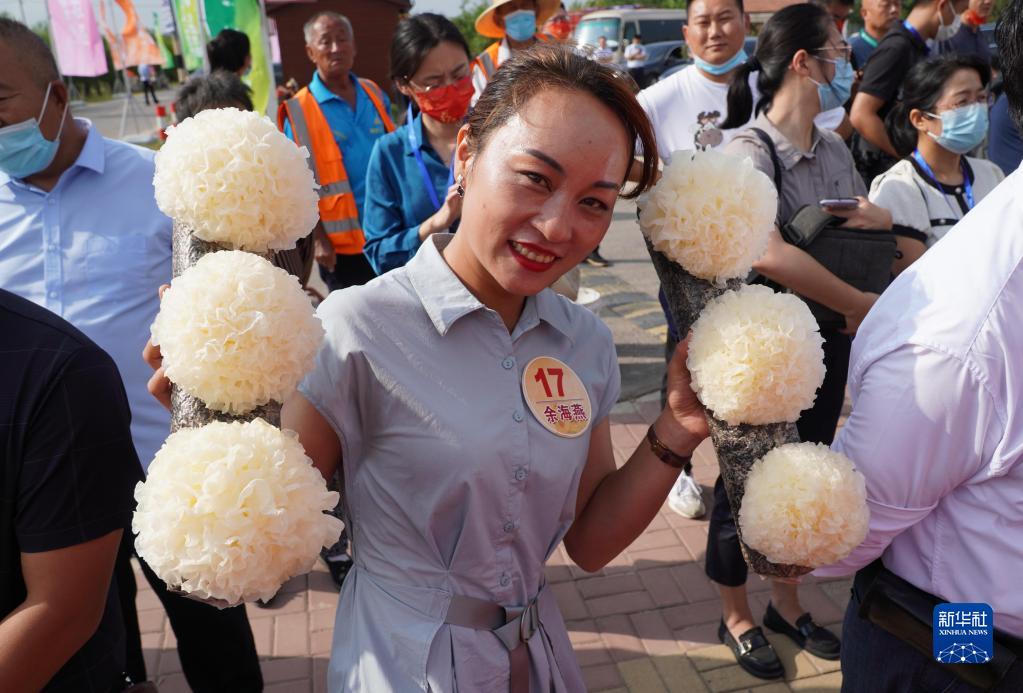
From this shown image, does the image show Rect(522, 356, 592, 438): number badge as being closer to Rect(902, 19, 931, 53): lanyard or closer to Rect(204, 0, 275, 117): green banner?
Rect(902, 19, 931, 53): lanyard

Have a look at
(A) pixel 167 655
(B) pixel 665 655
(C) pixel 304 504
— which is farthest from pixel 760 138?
(A) pixel 167 655

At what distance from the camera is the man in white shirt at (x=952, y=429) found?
54.0 inches

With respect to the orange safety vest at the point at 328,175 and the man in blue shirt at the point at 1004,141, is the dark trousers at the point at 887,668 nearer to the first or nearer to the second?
the orange safety vest at the point at 328,175

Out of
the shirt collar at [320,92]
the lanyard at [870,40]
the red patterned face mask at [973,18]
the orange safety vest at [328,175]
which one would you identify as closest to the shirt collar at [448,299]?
the orange safety vest at [328,175]

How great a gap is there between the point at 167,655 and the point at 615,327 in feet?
14.7

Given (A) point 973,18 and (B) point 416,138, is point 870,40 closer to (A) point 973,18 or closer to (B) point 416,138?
(A) point 973,18

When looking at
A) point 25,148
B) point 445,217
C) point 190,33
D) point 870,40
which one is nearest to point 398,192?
point 445,217

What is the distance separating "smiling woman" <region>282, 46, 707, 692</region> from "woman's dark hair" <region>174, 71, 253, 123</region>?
227 cm

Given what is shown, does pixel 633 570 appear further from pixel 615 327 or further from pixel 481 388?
pixel 615 327

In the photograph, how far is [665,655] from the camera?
318 cm

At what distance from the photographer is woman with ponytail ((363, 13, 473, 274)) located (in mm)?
3500

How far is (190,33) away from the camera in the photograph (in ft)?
27.3

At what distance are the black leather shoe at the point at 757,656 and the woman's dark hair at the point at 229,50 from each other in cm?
564

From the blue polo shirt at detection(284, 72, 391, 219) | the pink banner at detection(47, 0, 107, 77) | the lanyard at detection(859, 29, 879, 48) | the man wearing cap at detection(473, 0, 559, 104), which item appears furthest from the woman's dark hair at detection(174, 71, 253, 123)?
the pink banner at detection(47, 0, 107, 77)
